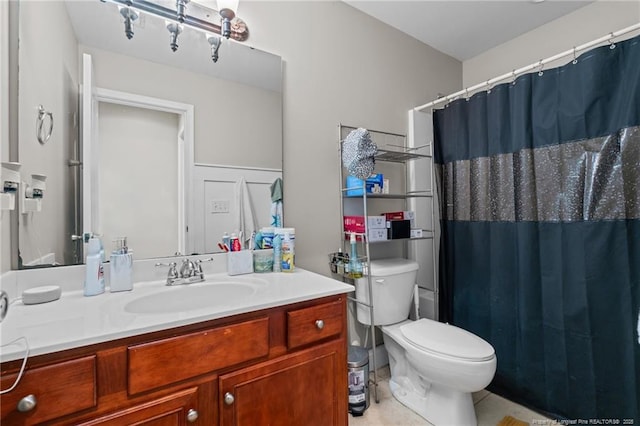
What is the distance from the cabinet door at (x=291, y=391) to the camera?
923mm

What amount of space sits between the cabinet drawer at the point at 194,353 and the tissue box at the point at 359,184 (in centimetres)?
100

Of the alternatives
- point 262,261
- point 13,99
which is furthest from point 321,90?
point 13,99

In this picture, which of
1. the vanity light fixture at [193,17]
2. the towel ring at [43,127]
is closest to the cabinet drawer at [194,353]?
the towel ring at [43,127]

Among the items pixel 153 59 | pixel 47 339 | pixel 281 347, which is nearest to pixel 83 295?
pixel 47 339

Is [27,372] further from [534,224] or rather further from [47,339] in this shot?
[534,224]

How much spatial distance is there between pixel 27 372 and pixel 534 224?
2.10 metres

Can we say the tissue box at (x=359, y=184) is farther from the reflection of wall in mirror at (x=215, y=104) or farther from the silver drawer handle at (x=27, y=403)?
the silver drawer handle at (x=27, y=403)

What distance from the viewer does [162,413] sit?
81 centimetres

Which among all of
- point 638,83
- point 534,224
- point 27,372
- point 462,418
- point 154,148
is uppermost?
point 638,83

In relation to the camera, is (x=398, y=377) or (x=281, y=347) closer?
(x=281, y=347)

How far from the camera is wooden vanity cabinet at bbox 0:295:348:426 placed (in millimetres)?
686

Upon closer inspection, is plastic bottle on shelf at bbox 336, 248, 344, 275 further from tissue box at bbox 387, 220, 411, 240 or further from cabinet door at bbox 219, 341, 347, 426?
cabinet door at bbox 219, 341, 347, 426

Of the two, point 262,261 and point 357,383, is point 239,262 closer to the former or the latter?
point 262,261

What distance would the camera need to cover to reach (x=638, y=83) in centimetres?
129
